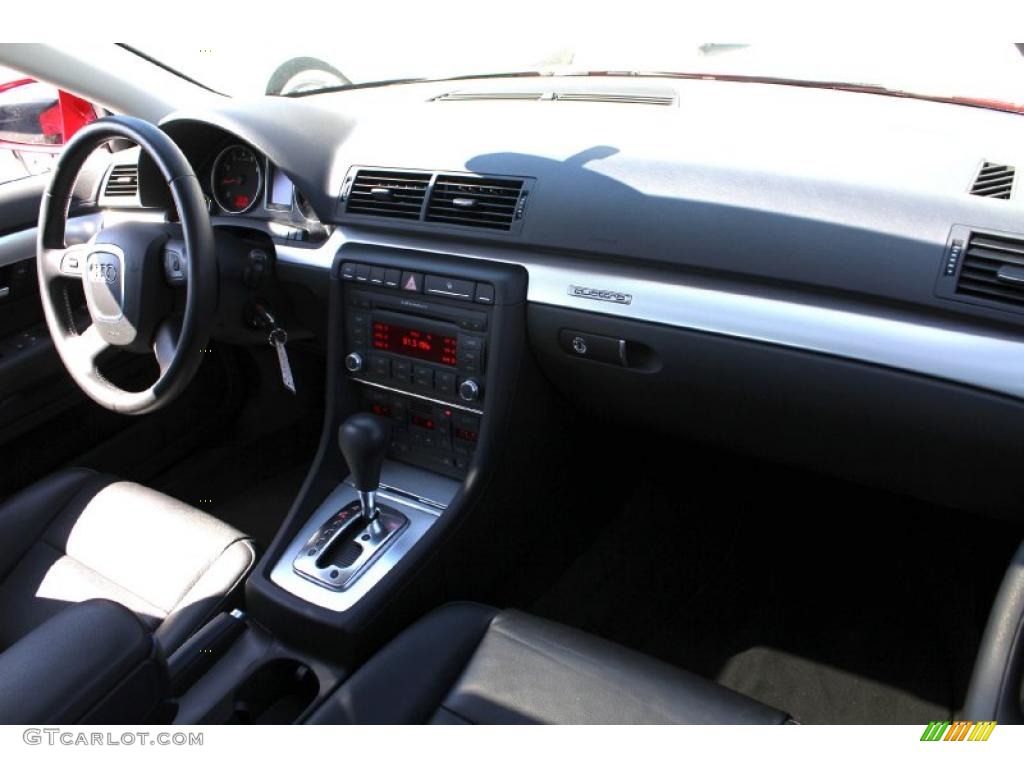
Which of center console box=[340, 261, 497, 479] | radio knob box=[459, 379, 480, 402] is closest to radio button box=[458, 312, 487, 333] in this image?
center console box=[340, 261, 497, 479]

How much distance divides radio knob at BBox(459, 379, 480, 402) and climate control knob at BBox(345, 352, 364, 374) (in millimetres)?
265

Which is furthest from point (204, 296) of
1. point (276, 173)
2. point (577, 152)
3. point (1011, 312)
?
point (1011, 312)

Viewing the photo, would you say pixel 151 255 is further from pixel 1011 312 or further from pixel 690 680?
pixel 1011 312

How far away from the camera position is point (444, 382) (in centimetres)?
183

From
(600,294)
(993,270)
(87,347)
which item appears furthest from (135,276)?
(993,270)

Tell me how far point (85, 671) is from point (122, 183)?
1498mm

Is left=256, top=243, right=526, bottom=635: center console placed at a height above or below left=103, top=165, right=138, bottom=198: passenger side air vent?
below

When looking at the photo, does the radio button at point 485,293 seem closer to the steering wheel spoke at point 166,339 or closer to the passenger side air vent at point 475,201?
the passenger side air vent at point 475,201

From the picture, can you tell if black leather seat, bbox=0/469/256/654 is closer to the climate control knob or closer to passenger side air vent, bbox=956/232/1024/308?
the climate control knob

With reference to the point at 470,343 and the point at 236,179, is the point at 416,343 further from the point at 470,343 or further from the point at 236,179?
the point at 236,179

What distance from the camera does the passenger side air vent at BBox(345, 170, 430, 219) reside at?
1817mm

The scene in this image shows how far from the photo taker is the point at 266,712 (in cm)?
169

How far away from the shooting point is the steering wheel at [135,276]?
165 cm
